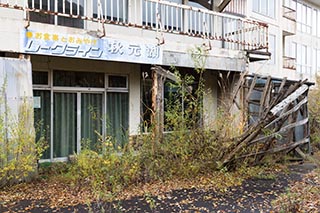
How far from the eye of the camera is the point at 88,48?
8.67m

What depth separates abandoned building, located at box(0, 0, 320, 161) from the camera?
791cm

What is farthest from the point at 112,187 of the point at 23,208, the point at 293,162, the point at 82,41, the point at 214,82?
the point at 214,82

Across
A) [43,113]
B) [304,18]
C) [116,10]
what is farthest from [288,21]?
[43,113]

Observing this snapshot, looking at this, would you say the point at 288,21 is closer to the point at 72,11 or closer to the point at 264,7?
the point at 264,7

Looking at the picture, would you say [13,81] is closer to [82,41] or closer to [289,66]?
[82,41]

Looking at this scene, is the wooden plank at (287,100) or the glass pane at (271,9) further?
the glass pane at (271,9)

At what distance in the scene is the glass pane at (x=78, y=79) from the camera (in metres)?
10.0

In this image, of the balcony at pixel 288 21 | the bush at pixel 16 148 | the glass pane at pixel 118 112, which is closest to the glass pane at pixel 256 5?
the balcony at pixel 288 21

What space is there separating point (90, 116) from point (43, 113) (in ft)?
4.85

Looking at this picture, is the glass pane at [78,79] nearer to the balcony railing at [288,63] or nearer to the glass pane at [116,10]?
the glass pane at [116,10]

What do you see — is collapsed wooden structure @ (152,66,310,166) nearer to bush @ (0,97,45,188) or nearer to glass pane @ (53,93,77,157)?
glass pane @ (53,93,77,157)

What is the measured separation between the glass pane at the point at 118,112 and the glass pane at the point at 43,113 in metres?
1.99

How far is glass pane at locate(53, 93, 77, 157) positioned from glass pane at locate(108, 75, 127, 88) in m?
1.35

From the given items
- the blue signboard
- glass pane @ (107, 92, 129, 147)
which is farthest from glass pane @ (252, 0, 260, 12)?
glass pane @ (107, 92, 129, 147)
